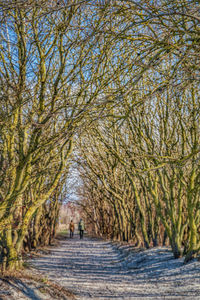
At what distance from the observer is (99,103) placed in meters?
4.97

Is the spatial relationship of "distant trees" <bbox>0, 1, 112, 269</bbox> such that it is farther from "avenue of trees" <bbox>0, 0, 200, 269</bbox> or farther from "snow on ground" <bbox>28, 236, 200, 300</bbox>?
"snow on ground" <bbox>28, 236, 200, 300</bbox>

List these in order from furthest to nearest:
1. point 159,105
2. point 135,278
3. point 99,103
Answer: point 159,105 → point 135,278 → point 99,103

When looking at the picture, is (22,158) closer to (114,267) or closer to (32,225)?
(114,267)

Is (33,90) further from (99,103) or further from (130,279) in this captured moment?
(130,279)

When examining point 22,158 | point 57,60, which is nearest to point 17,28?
point 57,60

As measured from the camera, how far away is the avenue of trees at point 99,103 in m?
4.99

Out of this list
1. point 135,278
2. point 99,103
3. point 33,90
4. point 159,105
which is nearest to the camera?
point 99,103

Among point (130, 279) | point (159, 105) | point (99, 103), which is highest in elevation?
point (159, 105)

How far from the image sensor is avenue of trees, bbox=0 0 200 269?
4992 mm

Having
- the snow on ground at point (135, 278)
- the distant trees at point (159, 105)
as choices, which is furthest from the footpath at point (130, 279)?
the distant trees at point (159, 105)

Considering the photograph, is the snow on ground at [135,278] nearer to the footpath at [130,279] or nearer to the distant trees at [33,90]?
the footpath at [130,279]

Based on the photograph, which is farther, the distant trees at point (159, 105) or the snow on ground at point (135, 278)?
the snow on ground at point (135, 278)

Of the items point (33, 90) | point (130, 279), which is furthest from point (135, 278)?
point (33, 90)

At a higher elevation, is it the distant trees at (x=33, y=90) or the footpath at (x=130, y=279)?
the distant trees at (x=33, y=90)
